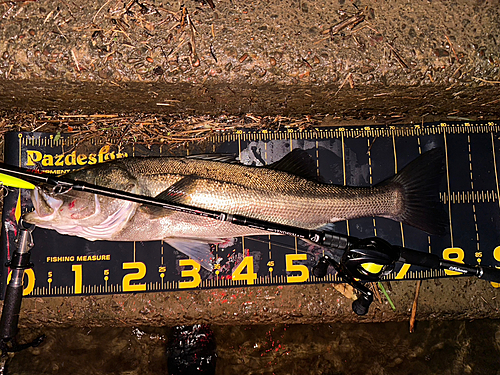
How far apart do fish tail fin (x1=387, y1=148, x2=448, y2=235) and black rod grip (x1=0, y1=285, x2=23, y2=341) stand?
11.3 ft

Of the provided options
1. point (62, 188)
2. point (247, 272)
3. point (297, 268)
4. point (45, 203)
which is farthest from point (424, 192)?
point (45, 203)

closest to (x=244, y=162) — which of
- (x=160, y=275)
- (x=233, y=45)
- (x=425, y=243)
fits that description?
(x=233, y=45)

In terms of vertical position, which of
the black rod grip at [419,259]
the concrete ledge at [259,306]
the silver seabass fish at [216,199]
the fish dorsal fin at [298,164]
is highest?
the fish dorsal fin at [298,164]

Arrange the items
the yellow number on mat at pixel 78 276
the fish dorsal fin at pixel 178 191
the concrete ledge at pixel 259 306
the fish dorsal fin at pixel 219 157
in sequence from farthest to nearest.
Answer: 1. the concrete ledge at pixel 259 306
2. the yellow number on mat at pixel 78 276
3. the fish dorsal fin at pixel 219 157
4. the fish dorsal fin at pixel 178 191

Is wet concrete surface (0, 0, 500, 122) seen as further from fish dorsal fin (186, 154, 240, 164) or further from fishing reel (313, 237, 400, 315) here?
fishing reel (313, 237, 400, 315)

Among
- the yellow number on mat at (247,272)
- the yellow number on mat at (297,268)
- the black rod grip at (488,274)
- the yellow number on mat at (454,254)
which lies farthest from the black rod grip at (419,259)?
the yellow number on mat at (247,272)

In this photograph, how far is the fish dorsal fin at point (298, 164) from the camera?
2.87 m

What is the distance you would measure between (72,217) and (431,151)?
314 cm

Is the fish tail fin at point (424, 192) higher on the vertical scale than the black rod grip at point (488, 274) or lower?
higher

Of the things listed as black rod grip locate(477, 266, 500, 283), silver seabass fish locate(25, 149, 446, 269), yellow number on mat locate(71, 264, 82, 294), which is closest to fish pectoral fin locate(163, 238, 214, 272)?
silver seabass fish locate(25, 149, 446, 269)

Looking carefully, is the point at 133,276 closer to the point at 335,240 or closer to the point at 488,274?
the point at 335,240

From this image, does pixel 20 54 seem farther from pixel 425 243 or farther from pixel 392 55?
pixel 425 243

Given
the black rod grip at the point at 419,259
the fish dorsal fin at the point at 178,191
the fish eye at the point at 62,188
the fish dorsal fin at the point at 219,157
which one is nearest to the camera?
the fish eye at the point at 62,188

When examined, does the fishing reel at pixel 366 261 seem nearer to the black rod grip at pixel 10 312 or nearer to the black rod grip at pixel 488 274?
the black rod grip at pixel 488 274
